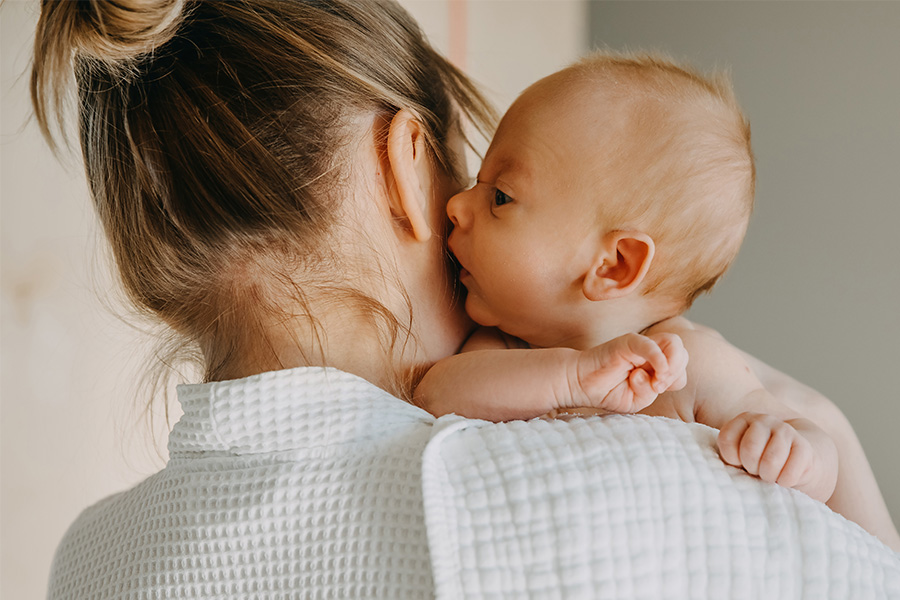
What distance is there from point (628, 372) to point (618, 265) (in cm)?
18

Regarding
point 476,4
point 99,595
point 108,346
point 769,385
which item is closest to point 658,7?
point 476,4

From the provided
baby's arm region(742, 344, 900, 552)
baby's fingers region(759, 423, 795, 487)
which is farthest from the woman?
baby's arm region(742, 344, 900, 552)

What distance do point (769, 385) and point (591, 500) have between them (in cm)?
55

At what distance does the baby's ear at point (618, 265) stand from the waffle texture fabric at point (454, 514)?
0.77 ft

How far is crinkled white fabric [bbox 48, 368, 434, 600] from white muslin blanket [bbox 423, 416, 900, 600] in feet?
0.11

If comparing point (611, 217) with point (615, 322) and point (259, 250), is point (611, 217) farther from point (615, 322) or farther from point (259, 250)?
point (259, 250)

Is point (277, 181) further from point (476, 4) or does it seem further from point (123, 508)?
point (476, 4)

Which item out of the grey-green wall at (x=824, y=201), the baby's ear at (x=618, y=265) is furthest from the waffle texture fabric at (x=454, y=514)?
the grey-green wall at (x=824, y=201)

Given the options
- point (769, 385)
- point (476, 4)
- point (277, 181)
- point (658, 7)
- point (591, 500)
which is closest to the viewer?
point (591, 500)

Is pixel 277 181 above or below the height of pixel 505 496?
above

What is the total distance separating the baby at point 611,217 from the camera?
81 cm

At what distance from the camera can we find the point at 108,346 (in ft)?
4.26

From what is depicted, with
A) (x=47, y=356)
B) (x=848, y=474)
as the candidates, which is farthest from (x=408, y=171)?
(x=47, y=356)

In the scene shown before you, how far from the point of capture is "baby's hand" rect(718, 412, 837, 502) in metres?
0.58
